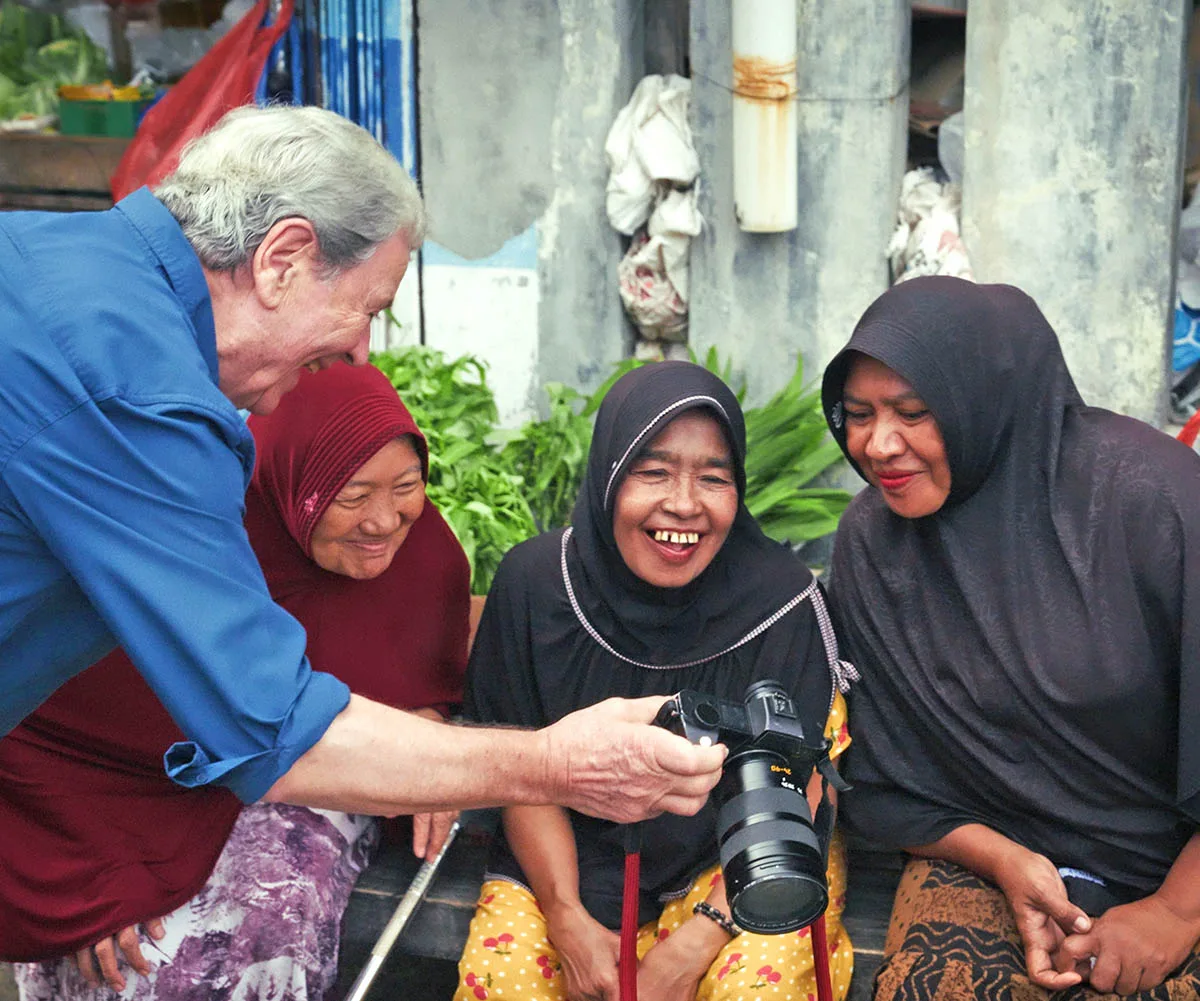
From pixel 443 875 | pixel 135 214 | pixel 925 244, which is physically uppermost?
pixel 135 214

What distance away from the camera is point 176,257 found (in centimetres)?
182

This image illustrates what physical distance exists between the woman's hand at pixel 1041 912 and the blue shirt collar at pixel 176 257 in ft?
5.35

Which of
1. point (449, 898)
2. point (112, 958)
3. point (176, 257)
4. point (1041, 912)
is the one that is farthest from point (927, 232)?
point (112, 958)

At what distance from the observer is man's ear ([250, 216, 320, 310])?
6.10 feet

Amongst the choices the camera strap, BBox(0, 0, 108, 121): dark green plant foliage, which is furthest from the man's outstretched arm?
BBox(0, 0, 108, 121): dark green plant foliage

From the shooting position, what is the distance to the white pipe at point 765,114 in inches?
155

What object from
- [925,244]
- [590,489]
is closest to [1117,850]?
[590,489]

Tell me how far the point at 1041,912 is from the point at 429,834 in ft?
3.94

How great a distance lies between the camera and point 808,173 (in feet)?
13.9

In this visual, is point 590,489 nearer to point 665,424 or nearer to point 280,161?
point 665,424

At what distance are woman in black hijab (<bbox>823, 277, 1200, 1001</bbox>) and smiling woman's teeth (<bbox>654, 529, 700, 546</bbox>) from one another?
13.3 inches

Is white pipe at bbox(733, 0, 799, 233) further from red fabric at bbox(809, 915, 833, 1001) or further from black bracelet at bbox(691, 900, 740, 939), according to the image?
red fabric at bbox(809, 915, 833, 1001)

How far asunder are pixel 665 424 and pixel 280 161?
98cm

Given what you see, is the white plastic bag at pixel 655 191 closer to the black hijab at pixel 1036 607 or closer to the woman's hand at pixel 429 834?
the black hijab at pixel 1036 607
